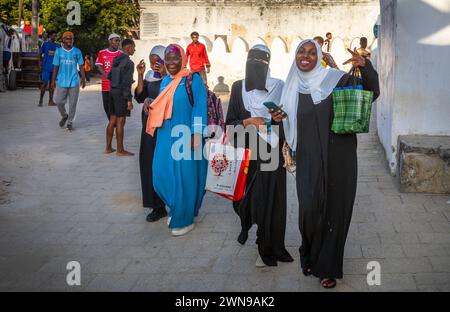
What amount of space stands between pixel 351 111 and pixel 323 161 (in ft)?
1.33

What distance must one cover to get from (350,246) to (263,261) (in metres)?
0.89

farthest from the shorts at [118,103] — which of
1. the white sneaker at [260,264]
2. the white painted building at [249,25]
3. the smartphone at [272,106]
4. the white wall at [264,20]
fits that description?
the white wall at [264,20]

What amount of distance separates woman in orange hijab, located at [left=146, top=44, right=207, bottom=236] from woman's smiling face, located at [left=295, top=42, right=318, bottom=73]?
1.33 meters

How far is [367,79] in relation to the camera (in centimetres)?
386

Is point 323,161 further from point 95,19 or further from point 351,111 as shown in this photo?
point 95,19

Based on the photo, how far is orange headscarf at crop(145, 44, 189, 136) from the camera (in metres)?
5.04

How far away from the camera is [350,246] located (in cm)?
483

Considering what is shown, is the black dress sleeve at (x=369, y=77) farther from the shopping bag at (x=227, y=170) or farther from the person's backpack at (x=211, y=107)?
the person's backpack at (x=211, y=107)

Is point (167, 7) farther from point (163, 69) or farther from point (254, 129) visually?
point (254, 129)

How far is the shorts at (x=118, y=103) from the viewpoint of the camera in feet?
27.0


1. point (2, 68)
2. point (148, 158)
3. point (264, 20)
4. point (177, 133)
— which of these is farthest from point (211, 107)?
point (264, 20)

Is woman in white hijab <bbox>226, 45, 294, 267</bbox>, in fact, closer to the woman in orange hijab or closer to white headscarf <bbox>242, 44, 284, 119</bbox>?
white headscarf <bbox>242, 44, 284, 119</bbox>

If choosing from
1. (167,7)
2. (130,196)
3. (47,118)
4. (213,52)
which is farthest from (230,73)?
(130,196)
